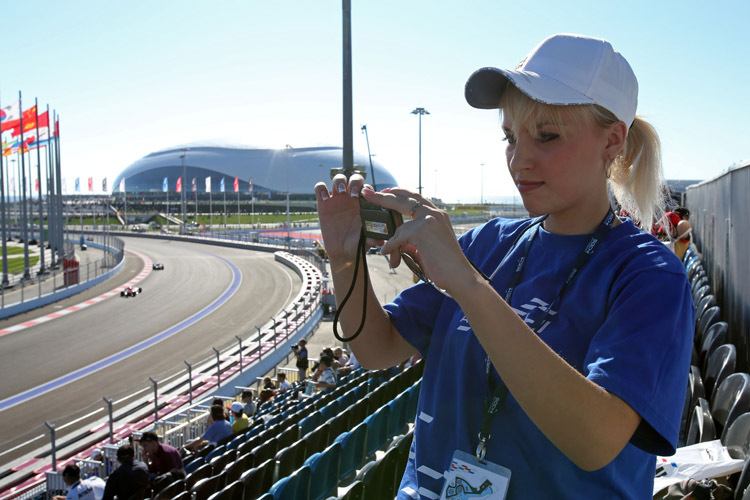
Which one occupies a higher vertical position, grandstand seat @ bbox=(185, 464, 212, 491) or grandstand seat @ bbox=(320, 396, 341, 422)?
grandstand seat @ bbox=(320, 396, 341, 422)

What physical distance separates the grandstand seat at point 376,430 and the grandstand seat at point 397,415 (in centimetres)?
6

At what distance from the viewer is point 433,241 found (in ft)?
3.54

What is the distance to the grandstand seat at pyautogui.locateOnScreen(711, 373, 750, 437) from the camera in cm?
333

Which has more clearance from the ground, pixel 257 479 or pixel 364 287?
pixel 364 287

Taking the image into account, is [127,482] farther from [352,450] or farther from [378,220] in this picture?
[378,220]

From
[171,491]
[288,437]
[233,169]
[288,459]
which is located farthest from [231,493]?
[233,169]

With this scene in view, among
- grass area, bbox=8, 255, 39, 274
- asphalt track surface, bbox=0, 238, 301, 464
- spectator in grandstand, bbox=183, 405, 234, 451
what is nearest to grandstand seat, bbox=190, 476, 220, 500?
spectator in grandstand, bbox=183, 405, 234, 451

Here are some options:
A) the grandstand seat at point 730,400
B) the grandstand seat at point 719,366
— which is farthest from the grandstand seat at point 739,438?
the grandstand seat at point 719,366

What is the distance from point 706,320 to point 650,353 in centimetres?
560

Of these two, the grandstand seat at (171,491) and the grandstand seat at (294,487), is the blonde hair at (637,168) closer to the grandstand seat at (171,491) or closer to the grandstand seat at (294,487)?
the grandstand seat at (294,487)

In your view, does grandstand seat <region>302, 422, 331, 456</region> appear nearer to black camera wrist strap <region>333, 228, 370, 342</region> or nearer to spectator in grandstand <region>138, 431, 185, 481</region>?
spectator in grandstand <region>138, 431, 185, 481</region>

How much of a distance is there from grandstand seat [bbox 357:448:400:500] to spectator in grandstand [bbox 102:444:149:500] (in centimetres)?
284

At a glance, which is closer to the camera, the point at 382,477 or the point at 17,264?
the point at 382,477

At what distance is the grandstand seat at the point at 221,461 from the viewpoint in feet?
A: 17.9
